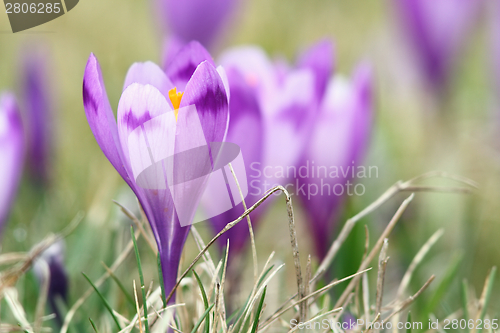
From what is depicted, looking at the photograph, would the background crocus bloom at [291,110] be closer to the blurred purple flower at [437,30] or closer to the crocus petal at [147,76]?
the crocus petal at [147,76]

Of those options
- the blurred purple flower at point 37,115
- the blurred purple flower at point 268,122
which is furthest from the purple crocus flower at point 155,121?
the blurred purple flower at point 37,115

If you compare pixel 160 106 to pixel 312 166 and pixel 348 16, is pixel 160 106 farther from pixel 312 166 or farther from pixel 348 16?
pixel 348 16

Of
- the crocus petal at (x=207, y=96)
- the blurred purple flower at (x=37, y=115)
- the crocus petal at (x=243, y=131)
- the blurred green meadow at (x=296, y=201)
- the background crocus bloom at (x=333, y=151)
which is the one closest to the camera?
the crocus petal at (x=207, y=96)

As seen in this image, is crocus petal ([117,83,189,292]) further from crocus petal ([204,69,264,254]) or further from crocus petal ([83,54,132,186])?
crocus petal ([204,69,264,254])

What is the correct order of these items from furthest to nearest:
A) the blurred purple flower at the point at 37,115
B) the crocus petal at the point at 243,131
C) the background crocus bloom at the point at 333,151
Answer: the blurred purple flower at the point at 37,115 < the background crocus bloom at the point at 333,151 < the crocus petal at the point at 243,131

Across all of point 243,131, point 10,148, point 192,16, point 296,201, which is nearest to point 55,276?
point 10,148

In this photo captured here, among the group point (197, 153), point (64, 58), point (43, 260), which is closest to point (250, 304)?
point (197, 153)

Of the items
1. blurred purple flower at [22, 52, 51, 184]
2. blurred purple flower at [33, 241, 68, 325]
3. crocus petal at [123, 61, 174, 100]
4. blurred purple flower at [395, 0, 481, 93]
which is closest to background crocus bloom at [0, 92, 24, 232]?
blurred purple flower at [33, 241, 68, 325]
